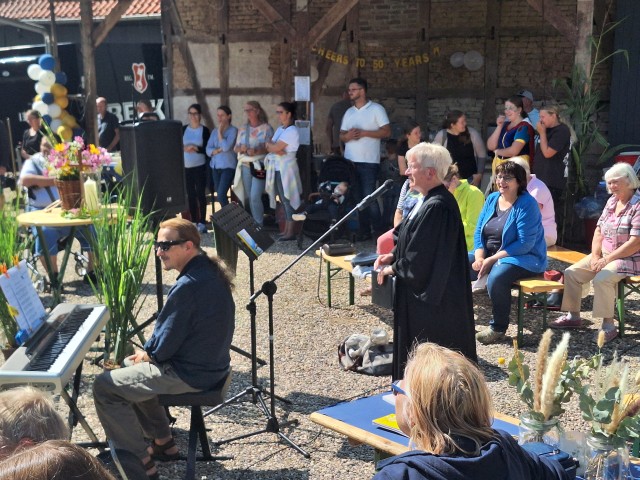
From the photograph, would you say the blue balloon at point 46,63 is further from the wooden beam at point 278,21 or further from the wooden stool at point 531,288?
the wooden stool at point 531,288

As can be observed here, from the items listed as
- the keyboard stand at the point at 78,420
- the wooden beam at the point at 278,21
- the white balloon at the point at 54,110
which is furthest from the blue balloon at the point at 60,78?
the keyboard stand at the point at 78,420

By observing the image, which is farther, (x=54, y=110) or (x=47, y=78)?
(x=47, y=78)

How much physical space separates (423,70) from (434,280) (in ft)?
27.5

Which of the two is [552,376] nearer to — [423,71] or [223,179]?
[223,179]

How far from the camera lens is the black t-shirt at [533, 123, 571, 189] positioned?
9.10m

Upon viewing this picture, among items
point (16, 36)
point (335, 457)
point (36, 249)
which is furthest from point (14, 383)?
point (16, 36)

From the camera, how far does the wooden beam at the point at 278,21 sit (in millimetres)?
11141

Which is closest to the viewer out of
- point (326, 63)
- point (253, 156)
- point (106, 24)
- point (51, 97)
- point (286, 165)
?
point (286, 165)

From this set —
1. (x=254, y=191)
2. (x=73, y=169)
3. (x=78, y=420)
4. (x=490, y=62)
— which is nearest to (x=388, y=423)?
(x=78, y=420)

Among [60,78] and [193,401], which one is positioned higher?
[60,78]

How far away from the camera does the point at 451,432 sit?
2465mm

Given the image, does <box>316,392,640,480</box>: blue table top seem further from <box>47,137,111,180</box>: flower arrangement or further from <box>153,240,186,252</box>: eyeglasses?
<box>47,137,111,180</box>: flower arrangement

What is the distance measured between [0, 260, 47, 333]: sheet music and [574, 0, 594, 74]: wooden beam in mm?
6548

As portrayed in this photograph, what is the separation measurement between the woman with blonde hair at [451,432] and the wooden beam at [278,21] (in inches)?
358
